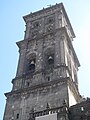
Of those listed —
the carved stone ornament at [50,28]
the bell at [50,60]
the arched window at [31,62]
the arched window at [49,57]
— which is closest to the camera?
the arched window at [49,57]

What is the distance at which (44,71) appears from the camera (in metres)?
36.5

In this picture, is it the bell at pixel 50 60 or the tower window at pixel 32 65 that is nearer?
the bell at pixel 50 60

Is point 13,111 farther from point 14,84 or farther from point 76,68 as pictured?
point 76,68

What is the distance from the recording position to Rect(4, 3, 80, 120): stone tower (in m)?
32.4

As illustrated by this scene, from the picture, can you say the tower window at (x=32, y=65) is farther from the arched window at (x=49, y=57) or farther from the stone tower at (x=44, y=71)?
the arched window at (x=49, y=57)

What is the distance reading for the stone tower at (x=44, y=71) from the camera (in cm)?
3244

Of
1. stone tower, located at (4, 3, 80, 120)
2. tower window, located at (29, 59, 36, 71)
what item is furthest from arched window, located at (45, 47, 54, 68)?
tower window, located at (29, 59, 36, 71)

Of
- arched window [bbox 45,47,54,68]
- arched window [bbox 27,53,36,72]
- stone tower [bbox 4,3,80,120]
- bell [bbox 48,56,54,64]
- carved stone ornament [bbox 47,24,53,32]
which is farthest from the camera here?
carved stone ornament [bbox 47,24,53,32]

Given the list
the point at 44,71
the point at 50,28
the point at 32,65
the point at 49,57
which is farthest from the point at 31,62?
the point at 50,28

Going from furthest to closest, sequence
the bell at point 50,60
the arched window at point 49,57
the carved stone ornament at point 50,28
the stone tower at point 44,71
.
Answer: the carved stone ornament at point 50,28
the bell at point 50,60
the arched window at point 49,57
the stone tower at point 44,71

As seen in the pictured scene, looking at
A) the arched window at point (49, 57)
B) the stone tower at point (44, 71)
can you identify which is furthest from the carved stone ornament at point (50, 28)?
the arched window at point (49, 57)

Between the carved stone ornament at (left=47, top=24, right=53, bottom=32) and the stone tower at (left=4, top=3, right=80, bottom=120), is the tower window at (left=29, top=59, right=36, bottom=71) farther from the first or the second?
the carved stone ornament at (left=47, top=24, right=53, bottom=32)

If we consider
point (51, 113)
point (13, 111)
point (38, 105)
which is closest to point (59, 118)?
point (51, 113)

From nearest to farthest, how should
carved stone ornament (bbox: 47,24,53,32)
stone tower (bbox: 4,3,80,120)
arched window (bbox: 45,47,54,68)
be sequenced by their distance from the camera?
1. stone tower (bbox: 4,3,80,120)
2. arched window (bbox: 45,47,54,68)
3. carved stone ornament (bbox: 47,24,53,32)
